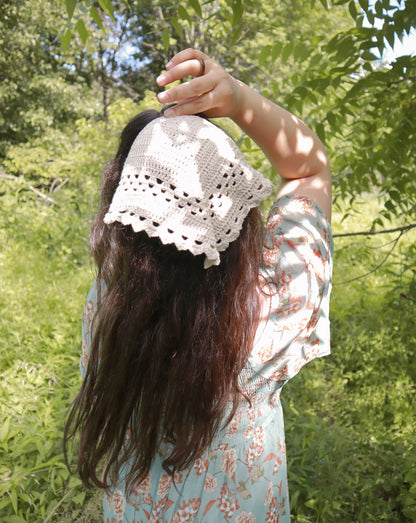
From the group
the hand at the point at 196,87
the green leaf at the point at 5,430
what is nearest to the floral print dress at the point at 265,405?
the hand at the point at 196,87

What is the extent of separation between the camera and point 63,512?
2.32m

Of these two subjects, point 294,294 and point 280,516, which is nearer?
point 294,294

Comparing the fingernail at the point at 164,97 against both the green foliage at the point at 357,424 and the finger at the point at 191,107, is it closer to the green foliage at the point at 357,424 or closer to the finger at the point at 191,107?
the finger at the point at 191,107

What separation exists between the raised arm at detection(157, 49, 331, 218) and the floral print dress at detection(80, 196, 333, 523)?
0.33ft

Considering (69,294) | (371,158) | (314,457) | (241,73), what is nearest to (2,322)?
(69,294)

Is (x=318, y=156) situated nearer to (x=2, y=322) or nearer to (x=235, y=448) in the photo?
(x=235, y=448)

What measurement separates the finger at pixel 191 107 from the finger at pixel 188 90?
0.5 inches

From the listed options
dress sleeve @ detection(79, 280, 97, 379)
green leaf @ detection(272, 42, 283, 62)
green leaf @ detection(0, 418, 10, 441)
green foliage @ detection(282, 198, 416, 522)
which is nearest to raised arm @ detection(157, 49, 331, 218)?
dress sleeve @ detection(79, 280, 97, 379)

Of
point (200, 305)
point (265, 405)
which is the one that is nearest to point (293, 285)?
point (200, 305)

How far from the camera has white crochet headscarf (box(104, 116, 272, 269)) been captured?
35.2 inches

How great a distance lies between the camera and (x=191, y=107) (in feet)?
3.30

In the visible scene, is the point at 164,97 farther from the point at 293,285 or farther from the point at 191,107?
the point at 293,285

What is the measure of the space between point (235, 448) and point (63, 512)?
1.56 metres

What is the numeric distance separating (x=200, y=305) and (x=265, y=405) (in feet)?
1.22
